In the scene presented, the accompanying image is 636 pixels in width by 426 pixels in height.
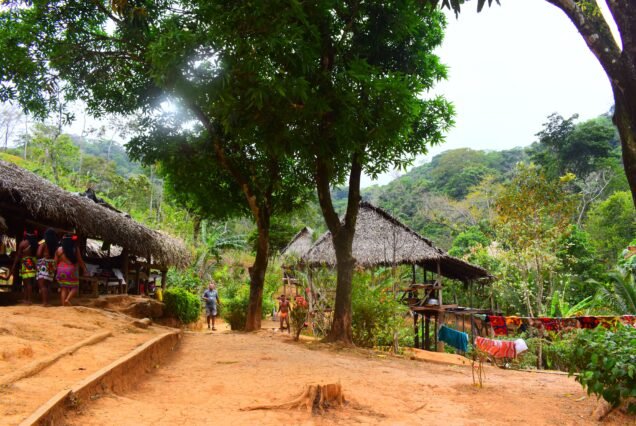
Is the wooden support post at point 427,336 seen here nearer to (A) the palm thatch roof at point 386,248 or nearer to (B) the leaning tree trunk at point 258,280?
(A) the palm thatch roof at point 386,248

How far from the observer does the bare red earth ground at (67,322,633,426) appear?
13.4 feet

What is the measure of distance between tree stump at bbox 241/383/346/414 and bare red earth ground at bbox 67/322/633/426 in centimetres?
10

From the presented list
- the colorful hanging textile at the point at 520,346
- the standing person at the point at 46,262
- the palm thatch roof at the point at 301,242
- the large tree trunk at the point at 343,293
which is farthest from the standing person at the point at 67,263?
the palm thatch roof at the point at 301,242

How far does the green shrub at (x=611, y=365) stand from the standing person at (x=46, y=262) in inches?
328

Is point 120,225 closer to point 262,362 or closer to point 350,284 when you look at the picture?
point 350,284

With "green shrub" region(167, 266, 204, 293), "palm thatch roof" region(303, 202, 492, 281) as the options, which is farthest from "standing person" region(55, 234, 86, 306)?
"green shrub" region(167, 266, 204, 293)

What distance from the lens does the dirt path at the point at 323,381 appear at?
13.4 ft

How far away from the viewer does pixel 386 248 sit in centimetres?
1698

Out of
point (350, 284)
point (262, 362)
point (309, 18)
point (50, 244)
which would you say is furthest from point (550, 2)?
point (50, 244)

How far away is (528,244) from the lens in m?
17.5

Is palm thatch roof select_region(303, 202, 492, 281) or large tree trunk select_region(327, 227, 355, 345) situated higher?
palm thatch roof select_region(303, 202, 492, 281)

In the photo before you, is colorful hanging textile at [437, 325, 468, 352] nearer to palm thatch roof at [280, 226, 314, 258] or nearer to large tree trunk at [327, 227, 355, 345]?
large tree trunk at [327, 227, 355, 345]

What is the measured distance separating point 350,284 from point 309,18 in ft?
16.0

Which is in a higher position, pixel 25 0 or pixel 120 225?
pixel 25 0
